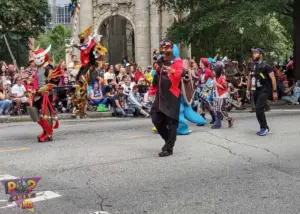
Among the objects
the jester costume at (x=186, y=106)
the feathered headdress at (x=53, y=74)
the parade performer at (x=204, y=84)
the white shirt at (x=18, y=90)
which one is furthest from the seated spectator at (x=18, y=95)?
the jester costume at (x=186, y=106)

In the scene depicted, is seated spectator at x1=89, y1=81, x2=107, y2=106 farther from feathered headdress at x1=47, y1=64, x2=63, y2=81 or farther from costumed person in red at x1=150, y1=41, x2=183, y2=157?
costumed person in red at x1=150, y1=41, x2=183, y2=157

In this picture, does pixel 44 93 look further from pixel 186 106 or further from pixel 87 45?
pixel 87 45

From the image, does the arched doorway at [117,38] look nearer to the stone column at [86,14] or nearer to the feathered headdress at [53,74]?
the stone column at [86,14]

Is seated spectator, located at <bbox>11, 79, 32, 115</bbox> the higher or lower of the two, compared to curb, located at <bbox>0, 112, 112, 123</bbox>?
higher

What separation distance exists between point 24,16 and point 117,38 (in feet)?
30.3

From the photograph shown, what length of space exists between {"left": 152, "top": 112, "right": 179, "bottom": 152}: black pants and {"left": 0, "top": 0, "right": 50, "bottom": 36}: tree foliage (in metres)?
20.7

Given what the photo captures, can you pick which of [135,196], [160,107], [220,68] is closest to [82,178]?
[135,196]

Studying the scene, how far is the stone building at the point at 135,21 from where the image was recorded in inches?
1312

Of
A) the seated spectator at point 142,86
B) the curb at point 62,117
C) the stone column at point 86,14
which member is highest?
the stone column at point 86,14

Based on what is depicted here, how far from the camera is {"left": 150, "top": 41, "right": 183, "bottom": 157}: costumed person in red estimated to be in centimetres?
877

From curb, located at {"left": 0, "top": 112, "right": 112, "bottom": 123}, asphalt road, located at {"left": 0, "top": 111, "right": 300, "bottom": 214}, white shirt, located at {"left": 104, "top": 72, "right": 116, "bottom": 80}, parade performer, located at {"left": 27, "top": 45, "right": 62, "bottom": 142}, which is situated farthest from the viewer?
white shirt, located at {"left": 104, "top": 72, "right": 116, "bottom": 80}

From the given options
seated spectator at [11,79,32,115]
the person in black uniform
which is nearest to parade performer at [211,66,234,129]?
the person in black uniform

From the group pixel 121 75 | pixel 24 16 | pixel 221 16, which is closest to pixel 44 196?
pixel 121 75

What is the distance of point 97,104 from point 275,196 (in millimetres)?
12418
